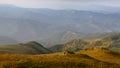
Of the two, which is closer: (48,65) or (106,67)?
(48,65)

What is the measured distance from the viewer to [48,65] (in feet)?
154

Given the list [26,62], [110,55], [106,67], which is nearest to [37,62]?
[26,62]

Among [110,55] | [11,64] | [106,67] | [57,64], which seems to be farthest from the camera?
[110,55]

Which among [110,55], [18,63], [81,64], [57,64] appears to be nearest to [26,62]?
[18,63]

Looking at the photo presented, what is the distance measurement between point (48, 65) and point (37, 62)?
208 centimetres

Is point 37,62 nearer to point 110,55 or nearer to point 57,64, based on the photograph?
point 57,64

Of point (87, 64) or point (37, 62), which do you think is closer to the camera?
point (37, 62)

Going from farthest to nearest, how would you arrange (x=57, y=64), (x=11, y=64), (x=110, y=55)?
(x=110, y=55), (x=57, y=64), (x=11, y=64)

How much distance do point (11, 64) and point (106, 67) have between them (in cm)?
1725

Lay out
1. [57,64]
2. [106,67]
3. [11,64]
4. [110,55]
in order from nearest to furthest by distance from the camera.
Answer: [11,64] < [57,64] < [106,67] < [110,55]

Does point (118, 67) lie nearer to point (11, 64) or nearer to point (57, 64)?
point (57, 64)

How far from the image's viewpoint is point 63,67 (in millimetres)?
47438

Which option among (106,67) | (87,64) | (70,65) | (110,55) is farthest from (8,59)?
(110,55)

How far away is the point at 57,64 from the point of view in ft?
158
